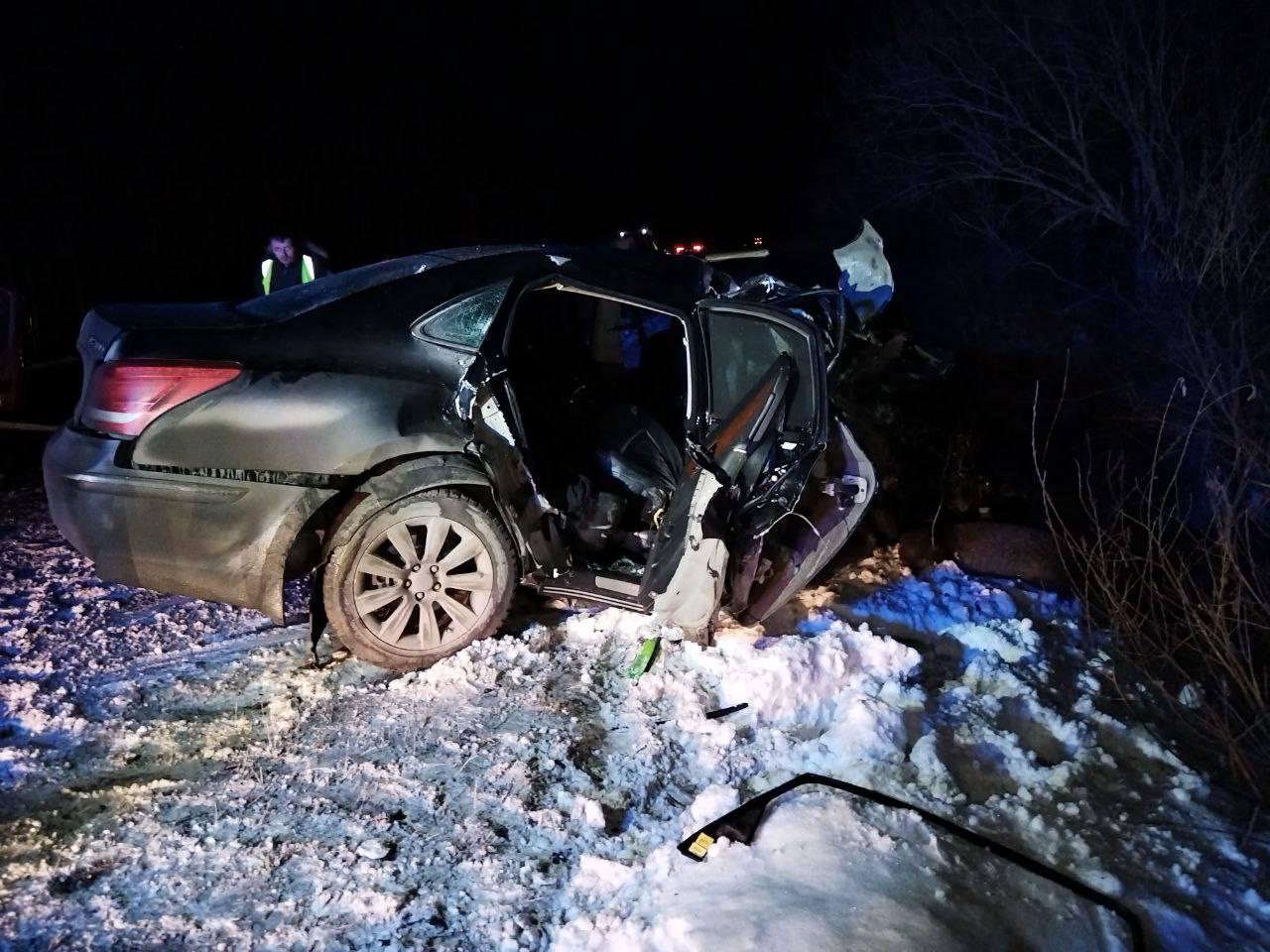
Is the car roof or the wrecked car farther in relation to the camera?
the car roof

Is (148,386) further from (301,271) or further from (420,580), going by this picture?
(301,271)

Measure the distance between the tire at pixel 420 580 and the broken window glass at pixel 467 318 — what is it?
646 mm

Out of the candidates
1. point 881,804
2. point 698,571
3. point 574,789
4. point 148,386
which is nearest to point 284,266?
point 148,386

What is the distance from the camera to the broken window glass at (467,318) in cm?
370

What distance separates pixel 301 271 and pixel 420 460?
13.8ft

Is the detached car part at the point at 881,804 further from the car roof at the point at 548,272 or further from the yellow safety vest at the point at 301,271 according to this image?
the yellow safety vest at the point at 301,271

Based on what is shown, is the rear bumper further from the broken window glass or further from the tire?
the broken window glass

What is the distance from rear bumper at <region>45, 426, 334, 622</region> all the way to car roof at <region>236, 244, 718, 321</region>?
75cm

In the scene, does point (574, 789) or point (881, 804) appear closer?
point (881, 804)

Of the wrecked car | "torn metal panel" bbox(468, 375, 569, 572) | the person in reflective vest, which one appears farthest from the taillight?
the person in reflective vest

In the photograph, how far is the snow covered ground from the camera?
253 centimetres

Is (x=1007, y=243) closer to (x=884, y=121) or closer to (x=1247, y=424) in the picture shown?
(x=884, y=121)

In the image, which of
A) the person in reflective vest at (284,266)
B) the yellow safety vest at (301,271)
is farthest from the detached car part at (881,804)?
the person in reflective vest at (284,266)

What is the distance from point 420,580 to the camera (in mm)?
3746
